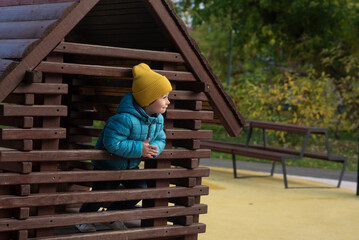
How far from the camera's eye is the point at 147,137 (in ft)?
15.9

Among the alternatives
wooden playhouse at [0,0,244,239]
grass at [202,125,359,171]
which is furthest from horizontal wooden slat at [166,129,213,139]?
grass at [202,125,359,171]

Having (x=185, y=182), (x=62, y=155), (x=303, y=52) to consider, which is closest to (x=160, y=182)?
(x=185, y=182)

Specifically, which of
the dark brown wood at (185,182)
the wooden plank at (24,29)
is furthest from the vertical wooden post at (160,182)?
the wooden plank at (24,29)

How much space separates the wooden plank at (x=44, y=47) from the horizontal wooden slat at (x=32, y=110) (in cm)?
12

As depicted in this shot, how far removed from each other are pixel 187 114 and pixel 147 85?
21.0 inches

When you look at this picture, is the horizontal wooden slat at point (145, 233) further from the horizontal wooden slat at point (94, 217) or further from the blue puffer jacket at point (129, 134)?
the blue puffer jacket at point (129, 134)

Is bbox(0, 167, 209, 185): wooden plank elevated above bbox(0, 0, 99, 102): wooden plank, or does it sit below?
below

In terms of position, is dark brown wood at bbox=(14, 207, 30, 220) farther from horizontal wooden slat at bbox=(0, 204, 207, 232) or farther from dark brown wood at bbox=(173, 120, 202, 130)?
dark brown wood at bbox=(173, 120, 202, 130)

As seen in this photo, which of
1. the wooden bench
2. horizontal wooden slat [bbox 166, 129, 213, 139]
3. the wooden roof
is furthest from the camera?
the wooden bench

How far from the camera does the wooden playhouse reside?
14.1 feet

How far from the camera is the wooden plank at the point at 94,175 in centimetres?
429

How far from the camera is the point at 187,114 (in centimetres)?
516

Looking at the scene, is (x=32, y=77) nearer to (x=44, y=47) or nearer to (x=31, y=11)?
(x=44, y=47)

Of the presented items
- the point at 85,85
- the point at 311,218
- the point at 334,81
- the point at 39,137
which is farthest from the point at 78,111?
the point at 334,81
